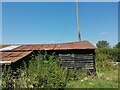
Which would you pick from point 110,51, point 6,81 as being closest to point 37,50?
point 6,81

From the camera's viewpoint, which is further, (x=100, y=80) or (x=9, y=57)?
(x=100, y=80)

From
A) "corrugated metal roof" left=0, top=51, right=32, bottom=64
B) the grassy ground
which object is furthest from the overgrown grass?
"corrugated metal roof" left=0, top=51, right=32, bottom=64

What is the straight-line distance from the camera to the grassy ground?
36.0ft

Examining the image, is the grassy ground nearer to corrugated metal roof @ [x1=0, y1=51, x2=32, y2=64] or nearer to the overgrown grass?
the overgrown grass

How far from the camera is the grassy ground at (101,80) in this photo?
11.0 meters

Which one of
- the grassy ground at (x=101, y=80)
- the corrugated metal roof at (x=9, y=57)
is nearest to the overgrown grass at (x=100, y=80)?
the grassy ground at (x=101, y=80)

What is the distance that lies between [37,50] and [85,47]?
2.88 meters

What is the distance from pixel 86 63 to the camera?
14492 mm

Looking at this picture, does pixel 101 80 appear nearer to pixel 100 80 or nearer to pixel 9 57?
pixel 100 80

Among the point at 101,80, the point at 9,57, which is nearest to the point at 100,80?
the point at 101,80

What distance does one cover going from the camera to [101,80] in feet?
41.8

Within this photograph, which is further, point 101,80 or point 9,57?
point 101,80

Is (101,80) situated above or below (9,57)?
below

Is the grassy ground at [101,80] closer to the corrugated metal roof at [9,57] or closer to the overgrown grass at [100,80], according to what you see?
the overgrown grass at [100,80]
